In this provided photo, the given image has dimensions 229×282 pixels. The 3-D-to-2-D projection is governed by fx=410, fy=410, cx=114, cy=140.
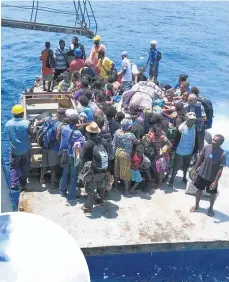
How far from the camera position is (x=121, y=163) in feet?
24.3

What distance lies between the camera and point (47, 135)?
23.8 ft

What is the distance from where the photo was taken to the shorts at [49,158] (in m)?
7.38

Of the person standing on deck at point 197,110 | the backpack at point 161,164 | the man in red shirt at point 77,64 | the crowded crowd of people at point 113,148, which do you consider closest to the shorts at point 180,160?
the crowded crowd of people at point 113,148

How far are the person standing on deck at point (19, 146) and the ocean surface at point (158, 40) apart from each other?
325cm

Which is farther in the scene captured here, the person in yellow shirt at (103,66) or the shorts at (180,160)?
the person in yellow shirt at (103,66)

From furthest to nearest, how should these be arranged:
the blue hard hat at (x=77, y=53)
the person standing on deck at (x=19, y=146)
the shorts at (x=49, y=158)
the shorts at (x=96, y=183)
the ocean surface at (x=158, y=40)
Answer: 1. the ocean surface at (x=158, y=40)
2. the blue hard hat at (x=77, y=53)
3. the shorts at (x=49, y=158)
4. the person standing on deck at (x=19, y=146)
5. the shorts at (x=96, y=183)

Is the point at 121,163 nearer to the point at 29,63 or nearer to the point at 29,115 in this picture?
the point at 29,115

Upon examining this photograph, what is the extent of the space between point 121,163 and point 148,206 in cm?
92

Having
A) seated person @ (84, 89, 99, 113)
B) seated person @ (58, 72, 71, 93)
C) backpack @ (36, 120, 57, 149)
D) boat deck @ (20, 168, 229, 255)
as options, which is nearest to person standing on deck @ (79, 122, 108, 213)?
boat deck @ (20, 168, 229, 255)

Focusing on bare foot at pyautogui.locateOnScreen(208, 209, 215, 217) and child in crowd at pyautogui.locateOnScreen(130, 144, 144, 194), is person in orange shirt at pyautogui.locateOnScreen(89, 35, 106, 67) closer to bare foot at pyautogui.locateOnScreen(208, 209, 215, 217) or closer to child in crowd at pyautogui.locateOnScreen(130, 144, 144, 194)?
child in crowd at pyautogui.locateOnScreen(130, 144, 144, 194)

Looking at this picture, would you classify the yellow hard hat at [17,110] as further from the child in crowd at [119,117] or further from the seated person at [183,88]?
the seated person at [183,88]

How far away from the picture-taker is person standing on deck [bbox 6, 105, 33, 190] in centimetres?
699

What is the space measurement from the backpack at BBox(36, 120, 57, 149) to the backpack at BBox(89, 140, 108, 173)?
37.4 inches

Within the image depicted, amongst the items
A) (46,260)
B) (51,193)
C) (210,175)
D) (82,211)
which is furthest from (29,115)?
(46,260)
